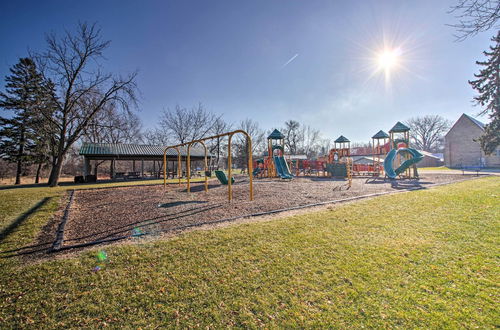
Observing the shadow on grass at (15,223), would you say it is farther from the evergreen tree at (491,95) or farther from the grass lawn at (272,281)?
the evergreen tree at (491,95)

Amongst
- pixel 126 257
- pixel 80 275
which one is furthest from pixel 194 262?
pixel 80 275

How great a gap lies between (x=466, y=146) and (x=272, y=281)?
52557 millimetres

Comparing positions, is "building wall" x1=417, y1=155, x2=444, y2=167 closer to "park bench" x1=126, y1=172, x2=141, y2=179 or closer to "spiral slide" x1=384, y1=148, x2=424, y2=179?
"spiral slide" x1=384, y1=148, x2=424, y2=179

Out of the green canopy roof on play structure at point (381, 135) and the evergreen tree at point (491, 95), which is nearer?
the evergreen tree at point (491, 95)

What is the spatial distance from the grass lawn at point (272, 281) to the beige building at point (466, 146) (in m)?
46.8

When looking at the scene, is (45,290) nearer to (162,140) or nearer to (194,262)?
(194,262)

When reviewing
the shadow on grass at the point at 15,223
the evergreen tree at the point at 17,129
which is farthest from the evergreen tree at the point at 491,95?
the evergreen tree at the point at 17,129

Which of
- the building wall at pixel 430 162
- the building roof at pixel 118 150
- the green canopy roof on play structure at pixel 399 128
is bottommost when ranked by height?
the building wall at pixel 430 162

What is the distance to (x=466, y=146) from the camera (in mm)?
37844

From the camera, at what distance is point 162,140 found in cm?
3994

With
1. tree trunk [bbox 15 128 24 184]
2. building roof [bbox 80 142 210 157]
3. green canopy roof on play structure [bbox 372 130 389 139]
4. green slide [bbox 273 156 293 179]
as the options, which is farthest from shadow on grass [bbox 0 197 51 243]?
green canopy roof on play structure [bbox 372 130 389 139]

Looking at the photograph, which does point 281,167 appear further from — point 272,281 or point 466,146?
point 466,146

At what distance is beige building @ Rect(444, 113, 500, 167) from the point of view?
35.8 metres

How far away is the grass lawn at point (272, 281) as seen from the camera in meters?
1.93
